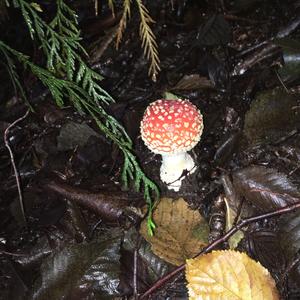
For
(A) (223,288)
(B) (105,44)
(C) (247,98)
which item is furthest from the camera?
(B) (105,44)

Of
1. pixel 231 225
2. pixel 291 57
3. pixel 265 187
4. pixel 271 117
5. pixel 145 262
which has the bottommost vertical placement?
→ pixel 145 262

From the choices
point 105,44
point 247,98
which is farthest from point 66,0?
point 247,98

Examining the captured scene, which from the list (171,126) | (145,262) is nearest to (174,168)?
(171,126)

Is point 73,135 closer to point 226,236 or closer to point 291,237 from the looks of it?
point 226,236

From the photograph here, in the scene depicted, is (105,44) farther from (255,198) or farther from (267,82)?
(255,198)

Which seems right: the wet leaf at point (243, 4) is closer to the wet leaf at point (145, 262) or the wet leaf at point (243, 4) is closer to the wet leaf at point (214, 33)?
the wet leaf at point (214, 33)

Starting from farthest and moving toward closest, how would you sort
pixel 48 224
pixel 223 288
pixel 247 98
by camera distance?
1. pixel 247 98
2. pixel 48 224
3. pixel 223 288

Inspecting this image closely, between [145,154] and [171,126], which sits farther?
[145,154]
